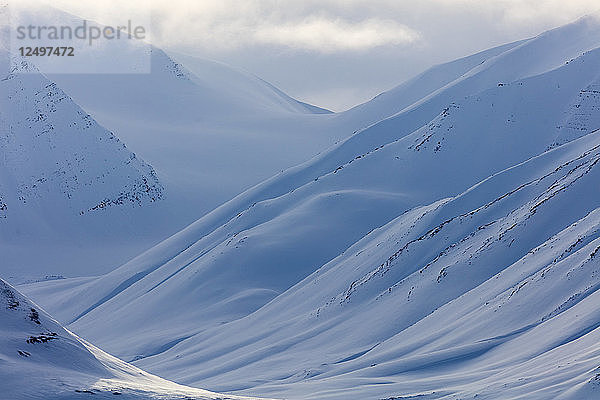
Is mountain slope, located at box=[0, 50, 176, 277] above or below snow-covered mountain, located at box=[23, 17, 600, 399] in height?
above

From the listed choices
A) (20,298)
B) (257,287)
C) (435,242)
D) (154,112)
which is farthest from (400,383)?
(154,112)

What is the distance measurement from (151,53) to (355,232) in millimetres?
109091

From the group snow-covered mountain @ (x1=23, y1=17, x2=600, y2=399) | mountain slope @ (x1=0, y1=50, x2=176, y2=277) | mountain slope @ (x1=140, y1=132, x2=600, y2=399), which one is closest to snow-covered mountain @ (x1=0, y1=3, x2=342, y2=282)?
mountain slope @ (x1=0, y1=50, x2=176, y2=277)

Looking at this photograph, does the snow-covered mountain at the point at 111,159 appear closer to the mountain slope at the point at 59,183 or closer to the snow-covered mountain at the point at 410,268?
the mountain slope at the point at 59,183

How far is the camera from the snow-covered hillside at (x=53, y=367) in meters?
17.6

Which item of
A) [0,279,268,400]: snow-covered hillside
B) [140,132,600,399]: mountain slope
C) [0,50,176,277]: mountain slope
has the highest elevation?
[0,50,176,277]: mountain slope

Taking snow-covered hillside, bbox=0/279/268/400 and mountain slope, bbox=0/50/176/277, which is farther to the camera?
mountain slope, bbox=0/50/176/277

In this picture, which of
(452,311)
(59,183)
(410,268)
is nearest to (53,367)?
(452,311)

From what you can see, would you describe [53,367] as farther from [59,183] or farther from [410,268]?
[59,183]

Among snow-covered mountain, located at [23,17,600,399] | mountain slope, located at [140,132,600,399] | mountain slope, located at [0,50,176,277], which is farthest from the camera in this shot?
mountain slope, located at [0,50,176,277]

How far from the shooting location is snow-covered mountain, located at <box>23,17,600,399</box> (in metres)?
33.4

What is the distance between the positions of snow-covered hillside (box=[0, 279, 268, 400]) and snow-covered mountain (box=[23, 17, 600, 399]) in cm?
988

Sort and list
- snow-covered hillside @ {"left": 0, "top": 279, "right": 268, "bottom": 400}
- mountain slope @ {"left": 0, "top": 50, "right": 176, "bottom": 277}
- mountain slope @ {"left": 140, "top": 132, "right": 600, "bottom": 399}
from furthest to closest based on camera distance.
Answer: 1. mountain slope @ {"left": 0, "top": 50, "right": 176, "bottom": 277}
2. mountain slope @ {"left": 140, "top": 132, "right": 600, "bottom": 399}
3. snow-covered hillside @ {"left": 0, "top": 279, "right": 268, "bottom": 400}

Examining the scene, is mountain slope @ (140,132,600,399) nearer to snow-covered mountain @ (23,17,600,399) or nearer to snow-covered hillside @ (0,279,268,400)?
snow-covered mountain @ (23,17,600,399)
